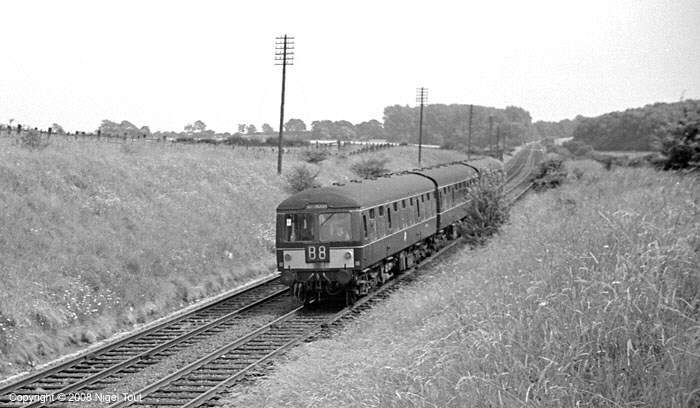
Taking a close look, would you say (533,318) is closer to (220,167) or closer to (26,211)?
(26,211)

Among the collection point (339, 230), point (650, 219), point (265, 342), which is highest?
point (650, 219)

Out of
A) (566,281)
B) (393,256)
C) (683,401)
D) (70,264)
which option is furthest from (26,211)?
(683,401)

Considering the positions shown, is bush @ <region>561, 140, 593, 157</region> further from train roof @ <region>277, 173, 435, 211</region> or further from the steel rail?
the steel rail

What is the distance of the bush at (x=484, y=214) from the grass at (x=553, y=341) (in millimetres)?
9585

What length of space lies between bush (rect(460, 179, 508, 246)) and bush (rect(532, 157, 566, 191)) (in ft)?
90.5

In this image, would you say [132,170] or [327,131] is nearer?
[132,170]

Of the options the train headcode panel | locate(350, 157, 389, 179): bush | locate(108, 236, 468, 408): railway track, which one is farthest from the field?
locate(350, 157, 389, 179): bush

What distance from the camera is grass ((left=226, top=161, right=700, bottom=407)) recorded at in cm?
643

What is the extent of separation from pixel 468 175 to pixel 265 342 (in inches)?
836

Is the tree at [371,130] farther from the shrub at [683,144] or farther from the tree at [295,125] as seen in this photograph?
the shrub at [683,144]

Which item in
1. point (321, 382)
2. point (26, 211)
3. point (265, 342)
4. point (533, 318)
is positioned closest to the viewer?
point (533, 318)

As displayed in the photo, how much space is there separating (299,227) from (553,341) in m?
11.8

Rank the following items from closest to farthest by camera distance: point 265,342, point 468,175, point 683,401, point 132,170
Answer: point 683,401 → point 265,342 → point 132,170 → point 468,175

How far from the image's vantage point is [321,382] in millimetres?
10383
